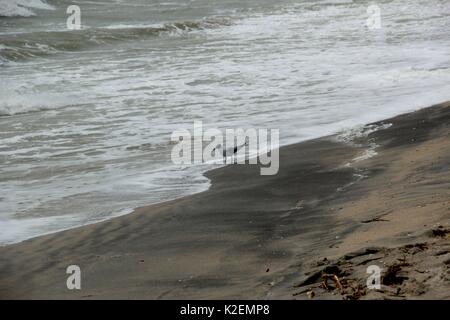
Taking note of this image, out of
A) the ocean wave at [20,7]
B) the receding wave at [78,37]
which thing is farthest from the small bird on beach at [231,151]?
the ocean wave at [20,7]

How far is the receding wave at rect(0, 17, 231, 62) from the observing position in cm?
1955

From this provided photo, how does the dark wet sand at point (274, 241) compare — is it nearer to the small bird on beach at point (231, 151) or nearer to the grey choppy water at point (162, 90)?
the grey choppy water at point (162, 90)

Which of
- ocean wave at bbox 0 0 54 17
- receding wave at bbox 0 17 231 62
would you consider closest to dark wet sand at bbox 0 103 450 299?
receding wave at bbox 0 17 231 62

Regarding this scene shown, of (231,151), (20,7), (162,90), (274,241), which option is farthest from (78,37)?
(274,241)

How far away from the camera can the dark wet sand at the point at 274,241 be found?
375cm

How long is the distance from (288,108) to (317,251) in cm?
625

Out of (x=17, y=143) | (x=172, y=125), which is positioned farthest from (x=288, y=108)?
(x=17, y=143)

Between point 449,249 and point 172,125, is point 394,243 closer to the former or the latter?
point 449,249

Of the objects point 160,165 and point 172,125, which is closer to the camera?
point 160,165

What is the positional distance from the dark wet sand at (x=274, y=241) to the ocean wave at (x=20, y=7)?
22.7 metres

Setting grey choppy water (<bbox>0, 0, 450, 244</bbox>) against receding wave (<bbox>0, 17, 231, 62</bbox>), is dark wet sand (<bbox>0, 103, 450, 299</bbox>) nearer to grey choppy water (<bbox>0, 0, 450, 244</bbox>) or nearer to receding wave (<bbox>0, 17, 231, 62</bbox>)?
grey choppy water (<bbox>0, 0, 450, 244</bbox>)

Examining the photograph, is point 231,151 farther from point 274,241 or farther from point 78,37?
point 78,37

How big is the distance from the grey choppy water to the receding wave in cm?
5

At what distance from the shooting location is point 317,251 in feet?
14.2
